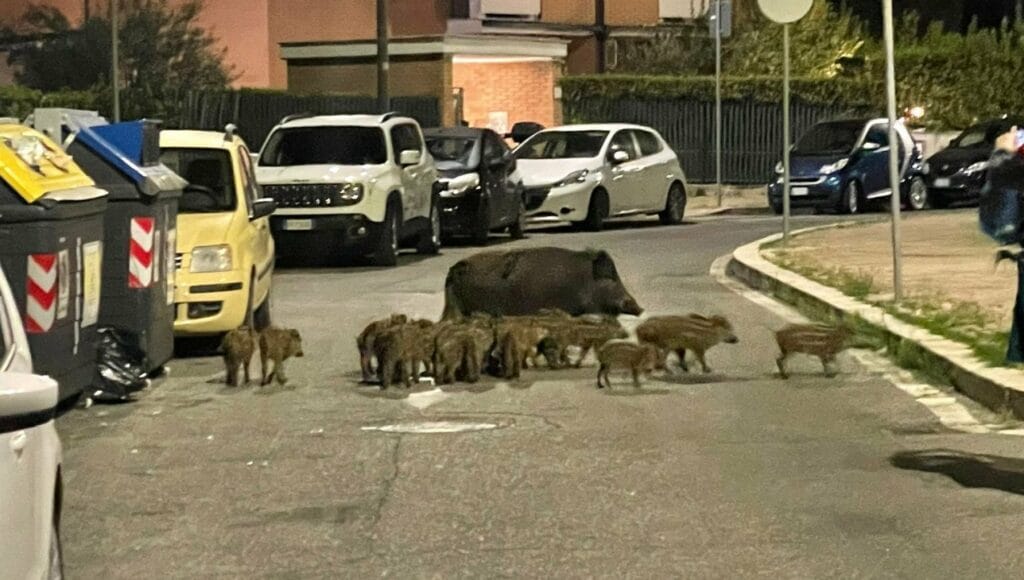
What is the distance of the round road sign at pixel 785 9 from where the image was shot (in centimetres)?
2058

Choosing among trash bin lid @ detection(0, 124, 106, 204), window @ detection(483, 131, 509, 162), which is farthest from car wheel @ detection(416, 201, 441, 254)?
trash bin lid @ detection(0, 124, 106, 204)

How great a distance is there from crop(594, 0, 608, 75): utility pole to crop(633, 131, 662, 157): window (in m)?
17.5

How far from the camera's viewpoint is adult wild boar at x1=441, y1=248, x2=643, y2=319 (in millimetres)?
13992

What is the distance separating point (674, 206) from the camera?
1184 inches

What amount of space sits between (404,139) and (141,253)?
36.5ft

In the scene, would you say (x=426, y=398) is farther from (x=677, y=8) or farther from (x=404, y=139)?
(x=677, y=8)

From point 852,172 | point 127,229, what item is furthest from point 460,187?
point 127,229

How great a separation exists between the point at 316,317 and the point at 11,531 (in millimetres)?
11364

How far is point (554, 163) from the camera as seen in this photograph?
28047mm

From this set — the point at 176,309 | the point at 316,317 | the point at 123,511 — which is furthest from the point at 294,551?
the point at 316,317

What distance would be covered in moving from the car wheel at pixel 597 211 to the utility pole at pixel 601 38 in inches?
780

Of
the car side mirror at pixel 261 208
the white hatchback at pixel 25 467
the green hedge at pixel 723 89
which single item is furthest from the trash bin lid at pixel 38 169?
the green hedge at pixel 723 89

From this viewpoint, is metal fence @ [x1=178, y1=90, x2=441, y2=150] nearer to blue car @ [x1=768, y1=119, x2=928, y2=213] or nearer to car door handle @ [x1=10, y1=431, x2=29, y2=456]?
blue car @ [x1=768, y1=119, x2=928, y2=213]

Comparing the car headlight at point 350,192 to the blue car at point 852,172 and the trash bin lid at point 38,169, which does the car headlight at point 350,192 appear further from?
the blue car at point 852,172
